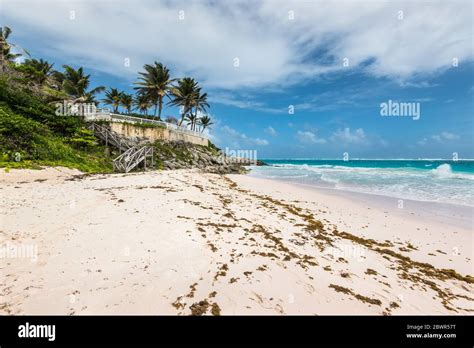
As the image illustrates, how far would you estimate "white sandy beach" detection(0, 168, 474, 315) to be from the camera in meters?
2.94

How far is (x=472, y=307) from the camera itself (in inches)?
144

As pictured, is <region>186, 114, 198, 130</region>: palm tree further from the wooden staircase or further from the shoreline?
the shoreline

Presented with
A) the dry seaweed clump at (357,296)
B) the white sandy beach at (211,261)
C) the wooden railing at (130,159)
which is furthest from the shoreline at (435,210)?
the wooden railing at (130,159)

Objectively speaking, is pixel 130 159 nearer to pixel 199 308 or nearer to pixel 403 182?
pixel 199 308

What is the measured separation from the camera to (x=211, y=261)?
4.05 metres

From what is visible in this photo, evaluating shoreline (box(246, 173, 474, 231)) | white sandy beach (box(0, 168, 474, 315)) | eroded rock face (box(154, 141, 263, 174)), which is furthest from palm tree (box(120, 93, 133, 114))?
shoreline (box(246, 173, 474, 231))

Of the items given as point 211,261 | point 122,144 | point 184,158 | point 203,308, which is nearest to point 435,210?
point 211,261

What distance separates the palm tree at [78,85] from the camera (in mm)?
25719

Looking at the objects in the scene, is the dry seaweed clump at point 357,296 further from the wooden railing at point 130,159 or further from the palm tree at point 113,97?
the palm tree at point 113,97

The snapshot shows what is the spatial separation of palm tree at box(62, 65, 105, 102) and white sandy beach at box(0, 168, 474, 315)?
2356 centimetres

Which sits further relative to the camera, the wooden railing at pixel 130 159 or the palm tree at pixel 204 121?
the palm tree at pixel 204 121

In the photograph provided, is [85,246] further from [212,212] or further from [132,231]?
[212,212]

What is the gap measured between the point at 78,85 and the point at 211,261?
32.1 meters

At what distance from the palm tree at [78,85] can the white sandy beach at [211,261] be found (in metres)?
23.6
